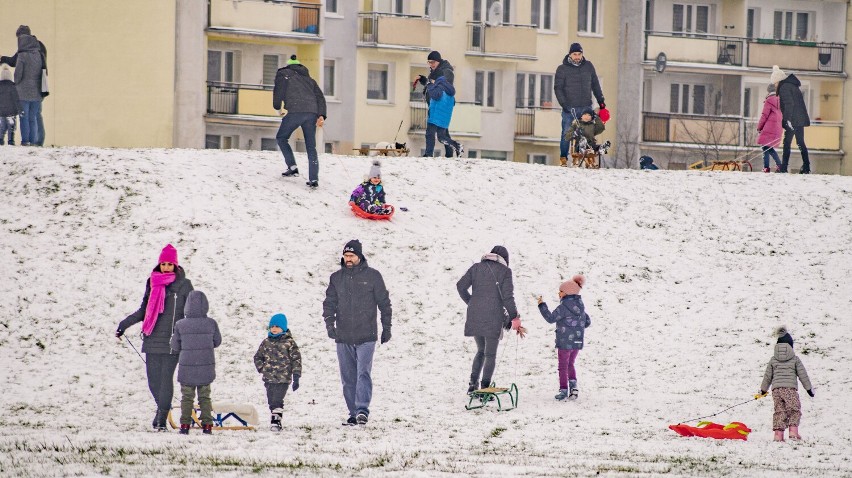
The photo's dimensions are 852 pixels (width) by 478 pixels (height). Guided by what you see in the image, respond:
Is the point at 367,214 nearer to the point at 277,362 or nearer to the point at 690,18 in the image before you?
the point at 277,362

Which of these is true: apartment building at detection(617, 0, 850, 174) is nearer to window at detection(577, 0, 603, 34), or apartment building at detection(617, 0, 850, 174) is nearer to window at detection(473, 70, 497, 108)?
window at detection(577, 0, 603, 34)

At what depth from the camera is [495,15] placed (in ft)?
181

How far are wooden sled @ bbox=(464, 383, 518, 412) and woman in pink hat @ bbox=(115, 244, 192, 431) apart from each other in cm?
390

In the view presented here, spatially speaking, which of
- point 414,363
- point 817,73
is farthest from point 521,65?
point 414,363

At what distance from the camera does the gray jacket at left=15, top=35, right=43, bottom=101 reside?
1195 inches

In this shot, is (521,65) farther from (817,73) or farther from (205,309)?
(205,309)

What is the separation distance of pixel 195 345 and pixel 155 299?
779 millimetres

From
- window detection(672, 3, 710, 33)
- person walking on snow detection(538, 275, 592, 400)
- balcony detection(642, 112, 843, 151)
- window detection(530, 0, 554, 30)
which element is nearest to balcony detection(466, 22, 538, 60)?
window detection(530, 0, 554, 30)

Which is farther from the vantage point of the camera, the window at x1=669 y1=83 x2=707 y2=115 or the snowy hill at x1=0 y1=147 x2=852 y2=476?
the window at x1=669 y1=83 x2=707 y2=115

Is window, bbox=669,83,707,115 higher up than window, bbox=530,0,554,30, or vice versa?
window, bbox=530,0,554,30

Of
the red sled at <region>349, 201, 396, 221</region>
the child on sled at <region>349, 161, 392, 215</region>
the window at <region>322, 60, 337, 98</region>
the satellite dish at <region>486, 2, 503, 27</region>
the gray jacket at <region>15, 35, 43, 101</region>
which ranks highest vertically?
the satellite dish at <region>486, 2, 503, 27</region>

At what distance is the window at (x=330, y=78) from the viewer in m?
52.9

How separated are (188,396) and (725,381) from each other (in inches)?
326

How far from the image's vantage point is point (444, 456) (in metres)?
15.0
